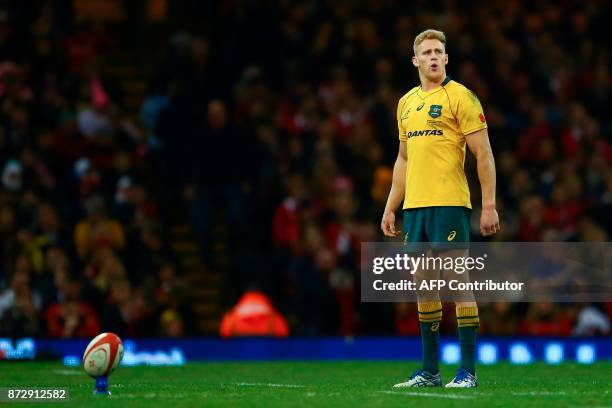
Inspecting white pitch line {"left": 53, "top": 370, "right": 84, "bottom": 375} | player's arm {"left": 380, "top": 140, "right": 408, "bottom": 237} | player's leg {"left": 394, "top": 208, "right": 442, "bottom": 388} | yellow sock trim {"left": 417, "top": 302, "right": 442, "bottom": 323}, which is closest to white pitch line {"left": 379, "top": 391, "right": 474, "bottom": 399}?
player's leg {"left": 394, "top": 208, "right": 442, "bottom": 388}

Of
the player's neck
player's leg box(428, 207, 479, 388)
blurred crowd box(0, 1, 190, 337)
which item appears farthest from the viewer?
blurred crowd box(0, 1, 190, 337)

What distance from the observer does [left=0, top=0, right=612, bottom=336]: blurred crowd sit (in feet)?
54.7

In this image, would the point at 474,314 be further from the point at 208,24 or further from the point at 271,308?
the point at 208,24

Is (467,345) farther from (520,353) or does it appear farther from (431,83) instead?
(520,353)

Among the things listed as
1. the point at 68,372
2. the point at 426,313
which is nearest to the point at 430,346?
the point at 426,313

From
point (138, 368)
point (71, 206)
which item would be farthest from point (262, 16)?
point (138, 368)

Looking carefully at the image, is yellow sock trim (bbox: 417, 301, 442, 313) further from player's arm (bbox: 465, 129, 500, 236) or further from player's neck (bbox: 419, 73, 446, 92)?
player's neck (bbox: 419, 73, 446, 92)

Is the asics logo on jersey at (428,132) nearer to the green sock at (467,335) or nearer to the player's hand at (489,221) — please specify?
the player's hand at (489,221)

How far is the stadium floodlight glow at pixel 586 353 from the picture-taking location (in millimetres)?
15047

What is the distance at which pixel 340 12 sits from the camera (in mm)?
20859

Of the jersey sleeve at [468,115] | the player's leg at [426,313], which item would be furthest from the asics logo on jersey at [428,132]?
the player's leg at [426,313]

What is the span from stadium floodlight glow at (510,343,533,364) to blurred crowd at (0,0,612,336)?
3.55ft

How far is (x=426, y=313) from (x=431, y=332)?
135 mm

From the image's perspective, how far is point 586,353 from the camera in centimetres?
1512
